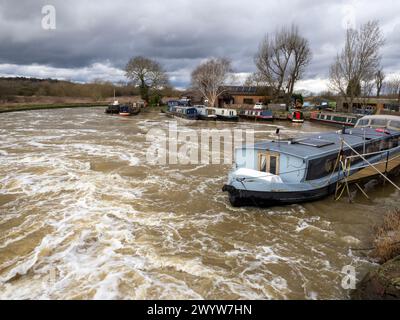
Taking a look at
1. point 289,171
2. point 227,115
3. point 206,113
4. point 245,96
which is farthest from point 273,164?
point 245,96

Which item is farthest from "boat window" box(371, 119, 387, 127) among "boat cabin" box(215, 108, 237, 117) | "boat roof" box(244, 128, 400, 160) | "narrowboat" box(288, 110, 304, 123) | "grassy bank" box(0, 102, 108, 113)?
"grassy bank" box(0, 102, 108, 113)

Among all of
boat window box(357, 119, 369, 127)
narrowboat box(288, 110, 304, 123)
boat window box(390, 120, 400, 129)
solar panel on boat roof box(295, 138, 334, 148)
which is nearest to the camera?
solar panel on boat roof box(295, 138, 334, 148)

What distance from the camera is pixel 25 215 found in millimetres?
9555

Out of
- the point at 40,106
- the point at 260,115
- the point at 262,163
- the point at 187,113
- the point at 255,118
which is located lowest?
the point at 262,163

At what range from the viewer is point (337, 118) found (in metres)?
36.2

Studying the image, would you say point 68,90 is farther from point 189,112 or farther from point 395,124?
point 395,124

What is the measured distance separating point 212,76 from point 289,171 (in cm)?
4402

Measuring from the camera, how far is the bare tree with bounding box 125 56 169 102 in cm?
6800

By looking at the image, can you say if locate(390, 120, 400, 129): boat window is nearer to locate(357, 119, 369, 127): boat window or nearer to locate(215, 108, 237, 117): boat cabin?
locate(357, 119, 369, 127): boat window

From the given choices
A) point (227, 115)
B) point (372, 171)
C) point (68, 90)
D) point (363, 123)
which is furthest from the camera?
point (68, 90)

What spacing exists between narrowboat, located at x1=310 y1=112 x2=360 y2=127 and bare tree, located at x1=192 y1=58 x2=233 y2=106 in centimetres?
1845

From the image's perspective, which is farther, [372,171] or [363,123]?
[363,123]

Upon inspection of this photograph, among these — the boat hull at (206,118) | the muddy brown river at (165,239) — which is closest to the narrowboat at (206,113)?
the boat hull at (206,118)
